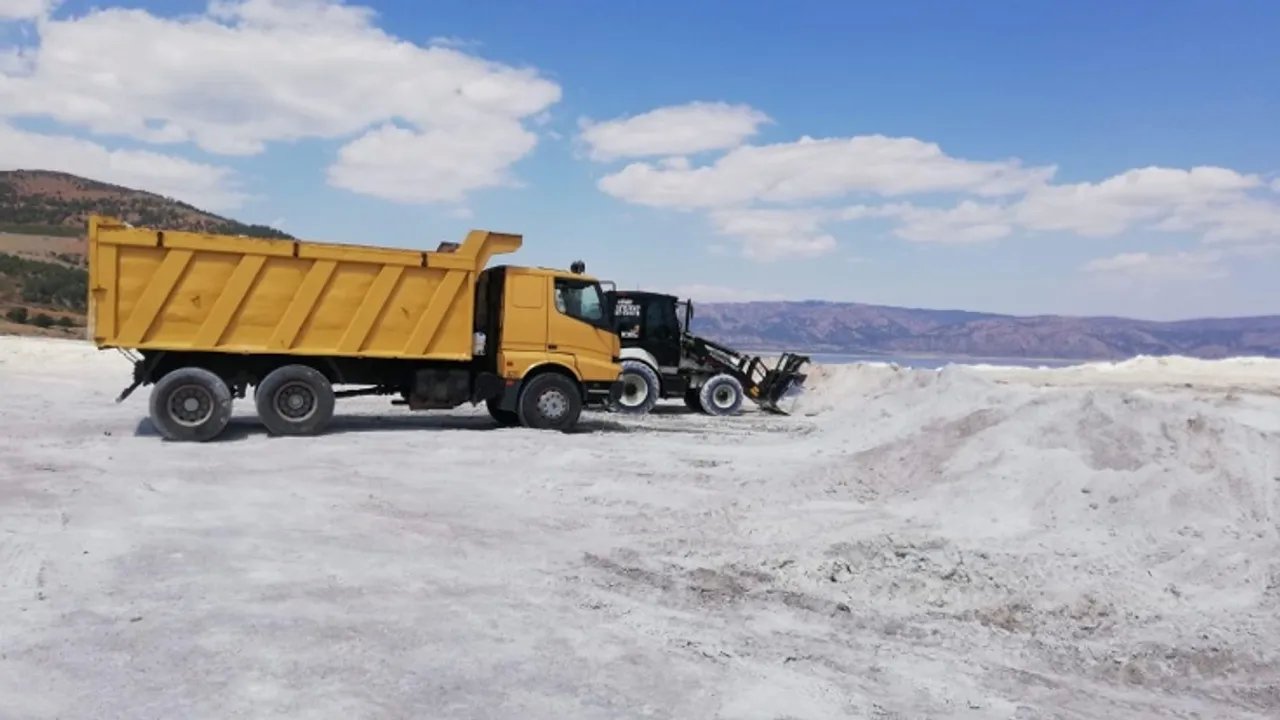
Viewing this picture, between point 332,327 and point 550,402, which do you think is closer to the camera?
point 332,327

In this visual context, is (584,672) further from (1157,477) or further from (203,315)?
(203,315)

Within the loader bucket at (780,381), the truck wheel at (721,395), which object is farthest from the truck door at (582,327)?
the loader bucket at (780,381)

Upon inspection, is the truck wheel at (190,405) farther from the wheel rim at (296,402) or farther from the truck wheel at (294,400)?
the wheel rim at (296,402)

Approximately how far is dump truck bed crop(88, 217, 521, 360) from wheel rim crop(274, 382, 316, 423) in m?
0.46

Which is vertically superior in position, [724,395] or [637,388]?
[637,388]

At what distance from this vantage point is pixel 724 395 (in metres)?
19.4

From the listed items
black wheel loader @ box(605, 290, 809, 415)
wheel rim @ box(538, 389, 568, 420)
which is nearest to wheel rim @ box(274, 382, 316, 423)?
wheel rim @ box(538, 389, 568, 420)

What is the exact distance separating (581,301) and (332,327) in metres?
3.58

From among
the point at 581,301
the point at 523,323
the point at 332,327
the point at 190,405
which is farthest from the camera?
the point at 581,301

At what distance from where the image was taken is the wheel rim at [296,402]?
12852 millimetres

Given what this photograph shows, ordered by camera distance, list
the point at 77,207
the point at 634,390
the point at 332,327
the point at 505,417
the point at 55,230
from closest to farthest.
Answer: the point at 332,327, the point at 505,417, the point at 634,390, the point at 55,230, the point at 77,207

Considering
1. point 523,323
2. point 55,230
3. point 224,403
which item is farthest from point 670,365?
point 55,230

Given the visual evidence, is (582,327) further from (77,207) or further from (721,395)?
(77,207)

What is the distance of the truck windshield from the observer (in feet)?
47.4
